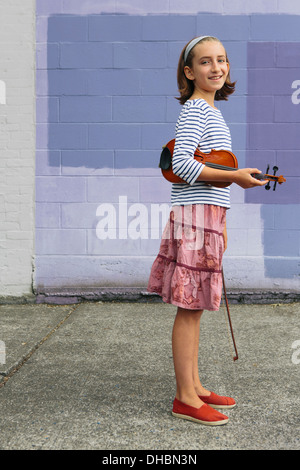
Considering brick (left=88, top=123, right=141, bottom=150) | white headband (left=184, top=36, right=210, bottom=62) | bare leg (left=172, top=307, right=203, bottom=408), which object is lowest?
bare leg (left=172, top=307, right=203, bottom=408)

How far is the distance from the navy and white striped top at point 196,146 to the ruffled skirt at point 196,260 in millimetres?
50

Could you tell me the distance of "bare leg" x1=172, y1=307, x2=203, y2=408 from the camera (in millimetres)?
2400

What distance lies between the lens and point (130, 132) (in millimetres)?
4941

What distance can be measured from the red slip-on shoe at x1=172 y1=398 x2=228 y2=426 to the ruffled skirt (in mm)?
487

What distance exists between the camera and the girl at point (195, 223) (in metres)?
2.32

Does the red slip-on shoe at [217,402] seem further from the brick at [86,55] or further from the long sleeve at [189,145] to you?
the brick at [86,55]

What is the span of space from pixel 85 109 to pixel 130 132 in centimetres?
50

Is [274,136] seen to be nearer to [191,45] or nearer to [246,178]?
[191,45]

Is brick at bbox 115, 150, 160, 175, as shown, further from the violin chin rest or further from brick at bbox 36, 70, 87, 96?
the violin chin rest

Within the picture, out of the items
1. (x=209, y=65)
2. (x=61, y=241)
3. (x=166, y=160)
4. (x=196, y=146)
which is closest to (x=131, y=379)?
(x=166, y=160)

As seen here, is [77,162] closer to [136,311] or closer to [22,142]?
[22,142]

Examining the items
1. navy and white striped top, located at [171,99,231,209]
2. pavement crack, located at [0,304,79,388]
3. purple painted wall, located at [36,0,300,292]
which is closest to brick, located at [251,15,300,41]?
purple painted wall, located at [36,0,300,292]
